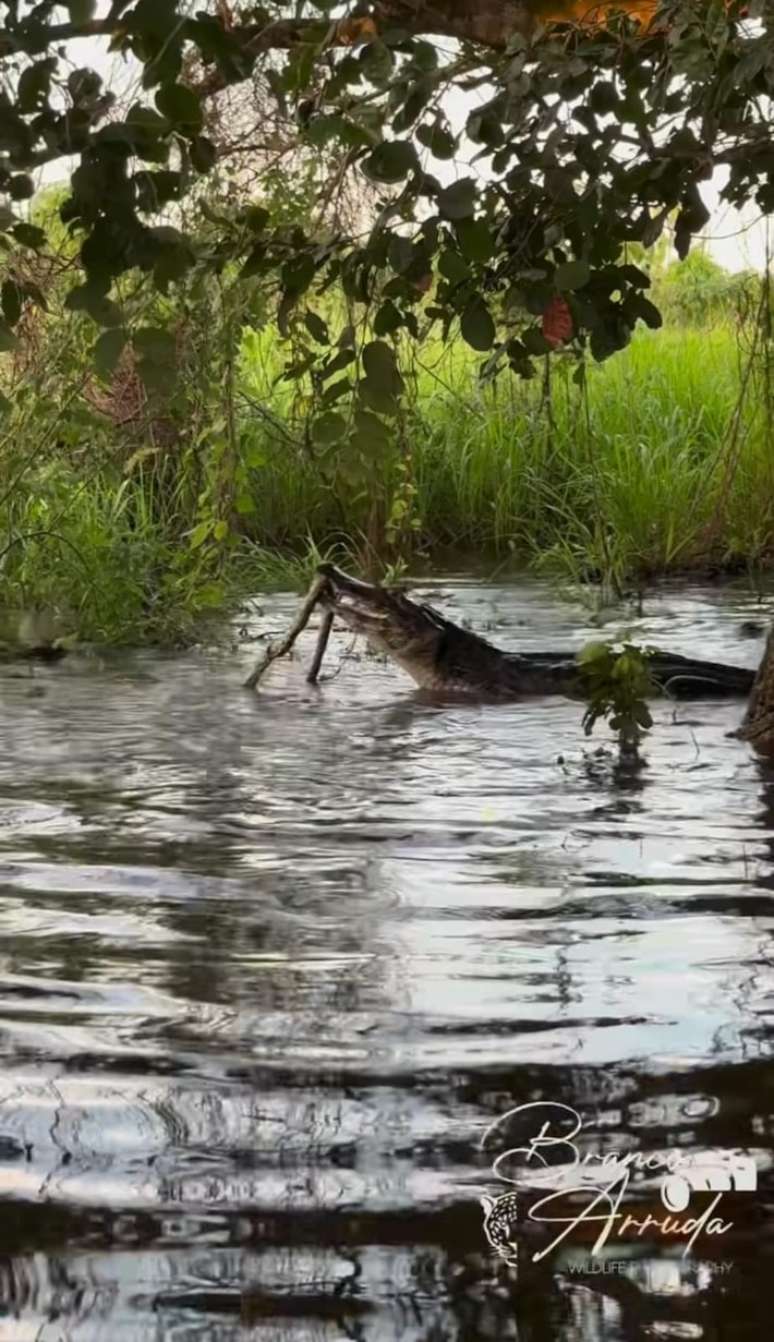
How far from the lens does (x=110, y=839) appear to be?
3703mm

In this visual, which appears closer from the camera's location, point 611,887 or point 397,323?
point 397,323

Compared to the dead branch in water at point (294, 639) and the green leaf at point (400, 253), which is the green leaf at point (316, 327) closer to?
the green leaf at point (400, 253)

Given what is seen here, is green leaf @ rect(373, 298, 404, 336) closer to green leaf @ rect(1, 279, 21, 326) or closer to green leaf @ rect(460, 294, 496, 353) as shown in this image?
green leaf @ rect(460, 294, 496, 353)

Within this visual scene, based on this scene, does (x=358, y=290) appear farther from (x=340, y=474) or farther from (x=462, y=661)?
(x=462, y=661)

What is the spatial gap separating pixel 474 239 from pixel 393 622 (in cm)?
349

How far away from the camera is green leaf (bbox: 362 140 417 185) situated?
255cm

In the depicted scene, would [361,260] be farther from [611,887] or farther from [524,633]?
[524,633]

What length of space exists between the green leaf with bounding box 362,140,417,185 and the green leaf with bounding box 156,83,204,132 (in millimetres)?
604

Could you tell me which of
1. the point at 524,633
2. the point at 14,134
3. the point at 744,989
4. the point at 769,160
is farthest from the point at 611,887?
the point at 524,633

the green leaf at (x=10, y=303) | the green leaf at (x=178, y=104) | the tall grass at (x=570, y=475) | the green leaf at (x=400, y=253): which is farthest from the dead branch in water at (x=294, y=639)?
the green leaf at (x=178, y=104)

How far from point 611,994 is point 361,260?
1.30 metres

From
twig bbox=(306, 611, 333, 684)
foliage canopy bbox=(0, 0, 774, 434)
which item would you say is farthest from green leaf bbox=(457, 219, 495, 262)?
twig bbox=(306, 611, 333, 684)

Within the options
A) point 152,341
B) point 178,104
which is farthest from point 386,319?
point 178,104

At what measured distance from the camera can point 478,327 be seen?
116 inches
